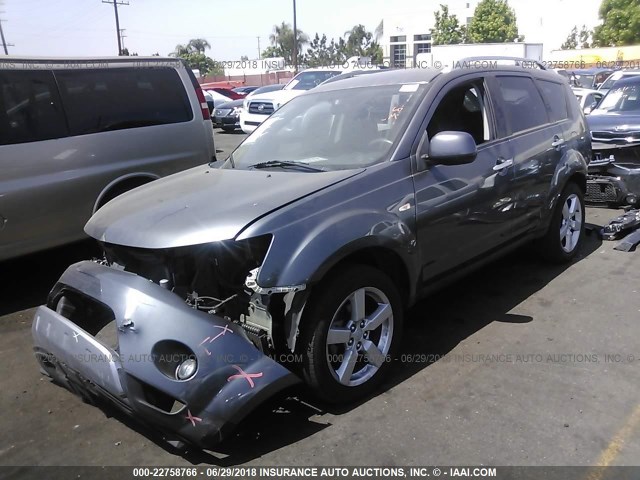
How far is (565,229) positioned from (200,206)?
371 centimetres

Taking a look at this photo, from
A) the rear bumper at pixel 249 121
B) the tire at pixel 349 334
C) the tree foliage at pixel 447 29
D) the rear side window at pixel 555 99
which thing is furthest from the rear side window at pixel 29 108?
the tree foliage at pixel 447 29

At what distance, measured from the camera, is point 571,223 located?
5508 mm

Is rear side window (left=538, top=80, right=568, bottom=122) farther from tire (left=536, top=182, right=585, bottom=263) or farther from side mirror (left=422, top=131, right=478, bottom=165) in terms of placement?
side mirror (left=422, top=131, right=478, bottom=165)

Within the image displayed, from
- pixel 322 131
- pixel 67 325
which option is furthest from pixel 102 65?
pixel 67 325

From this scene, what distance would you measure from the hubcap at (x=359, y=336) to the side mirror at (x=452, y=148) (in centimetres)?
→ 97

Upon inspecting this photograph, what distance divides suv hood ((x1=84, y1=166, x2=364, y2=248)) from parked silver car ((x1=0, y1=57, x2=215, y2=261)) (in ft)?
5.54

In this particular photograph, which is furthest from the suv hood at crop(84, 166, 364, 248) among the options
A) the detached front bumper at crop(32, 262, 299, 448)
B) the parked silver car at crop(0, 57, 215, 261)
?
the parked silver car at crop(0, 57, 215, 261)

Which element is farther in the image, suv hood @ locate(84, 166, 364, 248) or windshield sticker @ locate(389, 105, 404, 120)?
windshield sticker @ locate(389, 105, 404, 120)

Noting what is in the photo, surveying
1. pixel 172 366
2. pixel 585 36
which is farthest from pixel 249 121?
pixel 585 36

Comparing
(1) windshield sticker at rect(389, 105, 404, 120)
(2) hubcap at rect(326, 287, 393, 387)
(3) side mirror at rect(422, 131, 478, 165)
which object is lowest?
(2) hubcap at rect(326, 287, 393, 387)

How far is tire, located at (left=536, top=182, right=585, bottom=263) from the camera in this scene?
5251mm

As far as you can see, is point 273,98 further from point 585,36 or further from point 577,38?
point 585,36

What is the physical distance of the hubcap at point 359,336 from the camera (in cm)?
317

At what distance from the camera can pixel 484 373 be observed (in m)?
3.61
